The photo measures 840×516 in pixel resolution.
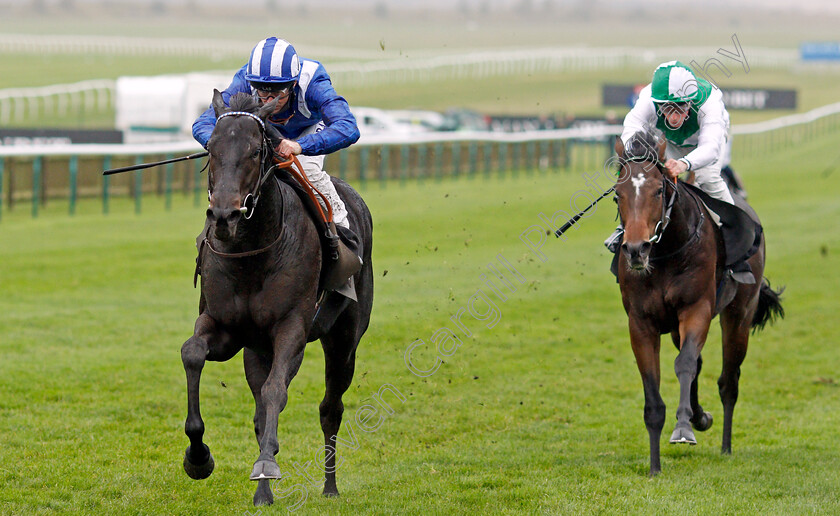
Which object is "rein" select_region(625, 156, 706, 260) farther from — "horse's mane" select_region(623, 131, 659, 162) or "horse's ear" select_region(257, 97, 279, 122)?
"horse's ear" select_region(257, 97, 279, 122)

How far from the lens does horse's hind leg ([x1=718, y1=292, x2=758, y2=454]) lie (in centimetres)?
667

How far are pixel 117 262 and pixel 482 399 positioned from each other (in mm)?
6768

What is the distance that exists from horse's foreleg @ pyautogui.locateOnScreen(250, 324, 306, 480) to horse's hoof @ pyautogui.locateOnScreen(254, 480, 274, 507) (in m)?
0.64

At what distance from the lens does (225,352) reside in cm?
461

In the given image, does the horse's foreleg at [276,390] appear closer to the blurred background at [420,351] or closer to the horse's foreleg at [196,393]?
the horse's foreleg at [196,393]

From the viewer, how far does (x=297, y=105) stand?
5094mm

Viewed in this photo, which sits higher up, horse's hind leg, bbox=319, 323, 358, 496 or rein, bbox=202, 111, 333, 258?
rein, bbox=202, 111, 333, 258

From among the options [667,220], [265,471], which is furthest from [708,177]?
[265,471]

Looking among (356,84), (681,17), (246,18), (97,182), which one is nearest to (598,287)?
(97,182)

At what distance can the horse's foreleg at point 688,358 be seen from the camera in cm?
529

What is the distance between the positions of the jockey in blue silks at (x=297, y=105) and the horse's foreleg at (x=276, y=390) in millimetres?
775

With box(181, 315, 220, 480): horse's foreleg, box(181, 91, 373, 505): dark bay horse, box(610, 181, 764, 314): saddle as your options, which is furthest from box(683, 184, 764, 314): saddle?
box(181, 315, 220, 480): horse's foreleg

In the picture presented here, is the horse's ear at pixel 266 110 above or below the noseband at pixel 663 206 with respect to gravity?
above

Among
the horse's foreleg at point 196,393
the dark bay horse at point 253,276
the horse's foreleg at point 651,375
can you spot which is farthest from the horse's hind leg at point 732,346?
the horse's foreleg at point 196,393
